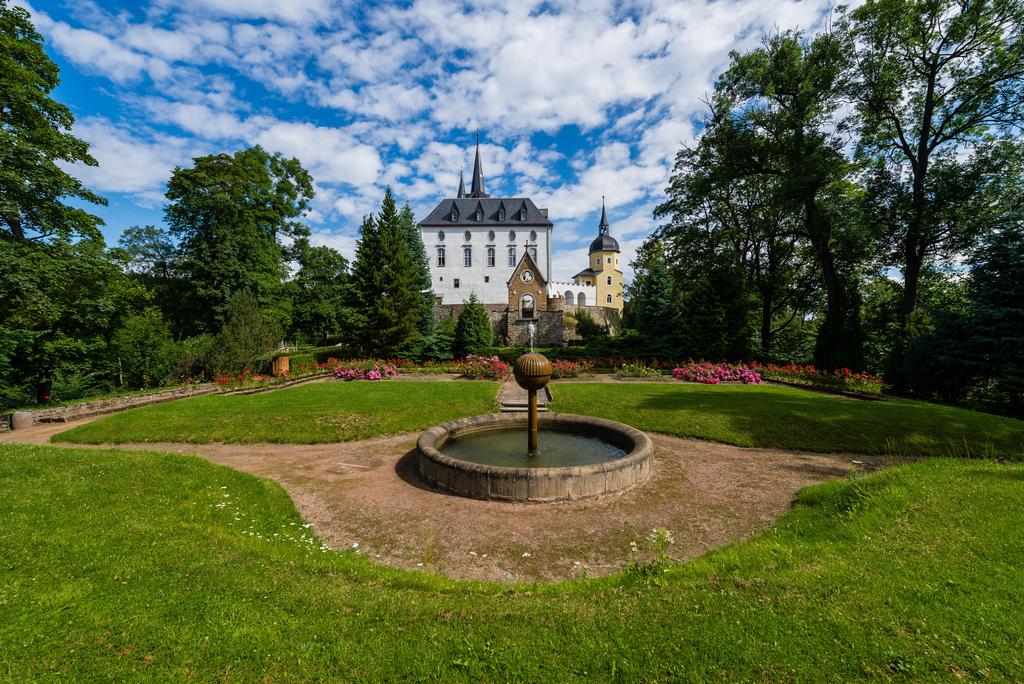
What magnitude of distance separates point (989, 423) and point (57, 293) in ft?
103

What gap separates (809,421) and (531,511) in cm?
860

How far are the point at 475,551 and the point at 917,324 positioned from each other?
69.5ft

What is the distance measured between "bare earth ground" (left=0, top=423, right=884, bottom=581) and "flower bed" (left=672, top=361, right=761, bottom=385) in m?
8.77

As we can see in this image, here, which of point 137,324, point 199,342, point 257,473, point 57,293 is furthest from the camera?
point 199,342

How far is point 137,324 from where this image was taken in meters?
20.5

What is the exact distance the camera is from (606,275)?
A: 72.2 metres

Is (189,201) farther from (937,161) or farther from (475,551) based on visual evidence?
(937,161)

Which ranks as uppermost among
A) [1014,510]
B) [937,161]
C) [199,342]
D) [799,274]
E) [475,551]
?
[937,161]

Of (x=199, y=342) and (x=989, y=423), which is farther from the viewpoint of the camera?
(x=199, y=342)

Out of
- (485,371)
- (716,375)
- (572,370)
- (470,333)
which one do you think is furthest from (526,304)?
(716,375)

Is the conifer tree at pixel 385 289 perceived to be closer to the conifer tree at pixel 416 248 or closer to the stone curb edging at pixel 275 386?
the stone curb edging at pixel 275 386

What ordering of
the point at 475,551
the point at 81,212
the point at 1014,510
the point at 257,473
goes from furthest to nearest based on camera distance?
the point at 81,212
the point at 257,473
the point at 475,551
the point at 1014,510

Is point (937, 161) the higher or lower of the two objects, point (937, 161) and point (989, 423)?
the higher

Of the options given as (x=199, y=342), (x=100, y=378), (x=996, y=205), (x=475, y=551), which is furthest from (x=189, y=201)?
(x=996, y=205)
